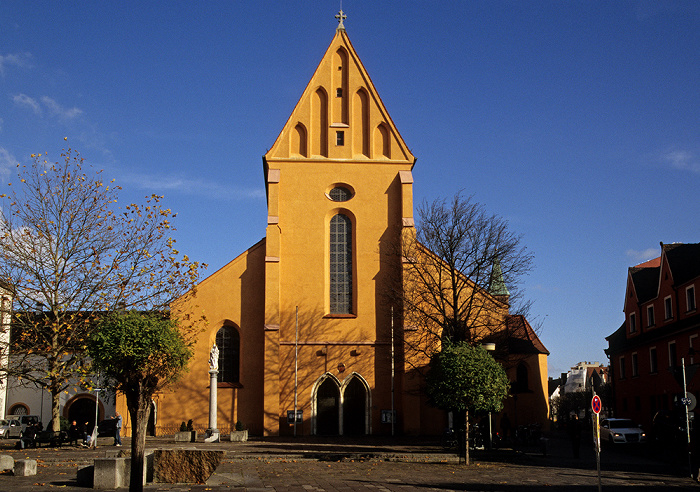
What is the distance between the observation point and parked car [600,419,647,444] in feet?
107

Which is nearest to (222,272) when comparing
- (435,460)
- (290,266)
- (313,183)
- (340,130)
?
(290,266)

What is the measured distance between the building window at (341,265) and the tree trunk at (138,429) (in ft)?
72.2

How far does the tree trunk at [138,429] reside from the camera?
46.9ft

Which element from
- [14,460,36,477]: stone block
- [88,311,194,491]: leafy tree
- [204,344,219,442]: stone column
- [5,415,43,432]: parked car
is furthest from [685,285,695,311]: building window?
[5,415,43,432]: parked car

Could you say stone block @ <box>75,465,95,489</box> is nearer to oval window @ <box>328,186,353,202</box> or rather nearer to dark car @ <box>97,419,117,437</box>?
oval window @ <box>328,186,353,202</box>

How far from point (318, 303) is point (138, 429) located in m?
21.8

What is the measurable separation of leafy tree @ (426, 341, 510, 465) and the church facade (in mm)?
10815

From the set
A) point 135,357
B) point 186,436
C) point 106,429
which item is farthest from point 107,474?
point 106,429

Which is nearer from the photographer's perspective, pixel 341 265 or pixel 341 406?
pixel 341 406

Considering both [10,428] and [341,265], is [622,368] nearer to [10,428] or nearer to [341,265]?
[341,265]

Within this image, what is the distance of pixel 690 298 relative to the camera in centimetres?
3503

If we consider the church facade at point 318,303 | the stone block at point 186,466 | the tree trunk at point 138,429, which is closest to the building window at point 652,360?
the church facade at point 318,303

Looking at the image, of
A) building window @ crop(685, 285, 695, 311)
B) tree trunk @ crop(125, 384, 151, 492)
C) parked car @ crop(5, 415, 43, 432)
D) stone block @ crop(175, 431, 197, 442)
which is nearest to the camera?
tree trunk @ crop(125, 384, 151, 492)

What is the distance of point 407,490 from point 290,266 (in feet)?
70.1
